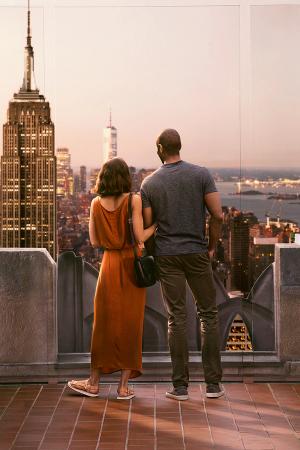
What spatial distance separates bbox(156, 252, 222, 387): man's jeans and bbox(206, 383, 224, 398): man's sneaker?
3cm

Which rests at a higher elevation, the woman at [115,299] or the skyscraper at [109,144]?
the skyscraper at [109,144]

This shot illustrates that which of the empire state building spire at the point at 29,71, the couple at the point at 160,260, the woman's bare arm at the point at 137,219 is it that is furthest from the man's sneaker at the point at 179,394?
the empire state building spire at the point at 29,71

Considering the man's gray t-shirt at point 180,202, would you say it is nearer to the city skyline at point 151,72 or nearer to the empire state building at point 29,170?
the city skyline at point 151,72

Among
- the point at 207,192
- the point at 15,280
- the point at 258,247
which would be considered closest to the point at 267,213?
the point at 258,247

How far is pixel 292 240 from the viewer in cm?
741

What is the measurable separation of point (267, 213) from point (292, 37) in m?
1.20

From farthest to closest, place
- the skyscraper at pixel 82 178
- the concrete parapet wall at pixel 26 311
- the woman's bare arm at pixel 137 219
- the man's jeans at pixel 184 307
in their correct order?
the skyscraper at pixel 82 178 < the concrete parapet wall at pixel 26 311 < the man's jeans at pixel 184 307 < the woman's bare arm at pixel 137 219

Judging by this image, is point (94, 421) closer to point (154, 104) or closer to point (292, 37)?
point (154, 104)

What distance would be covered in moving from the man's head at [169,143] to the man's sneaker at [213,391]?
1.46 metres

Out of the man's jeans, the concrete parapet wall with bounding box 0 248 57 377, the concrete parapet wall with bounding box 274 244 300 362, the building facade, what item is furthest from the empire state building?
the concrete parapet wall with bounding box 274 244 300 362

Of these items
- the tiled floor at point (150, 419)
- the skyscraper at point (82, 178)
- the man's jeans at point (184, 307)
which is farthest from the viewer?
the skyscraper at point (82, 178)

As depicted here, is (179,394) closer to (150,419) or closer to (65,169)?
(150,419)

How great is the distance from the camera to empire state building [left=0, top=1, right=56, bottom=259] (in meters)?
7.23

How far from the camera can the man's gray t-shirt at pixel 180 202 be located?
21.6 feet
